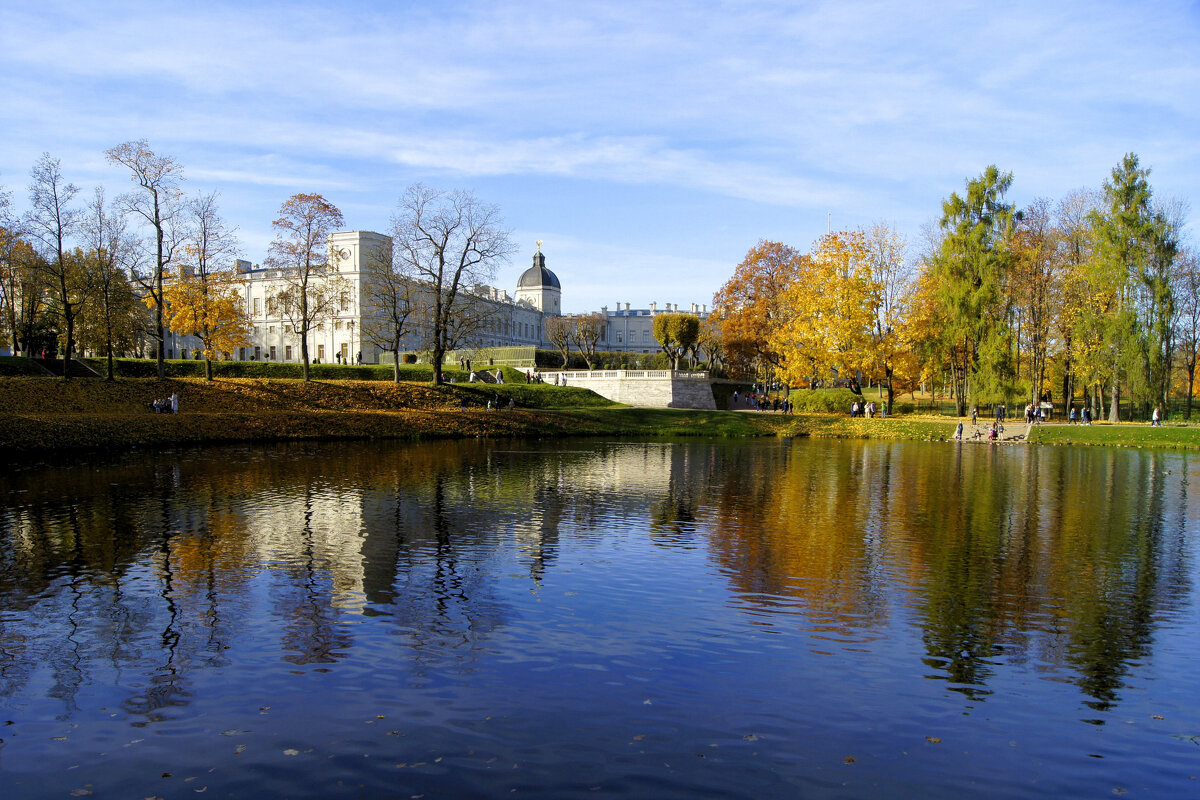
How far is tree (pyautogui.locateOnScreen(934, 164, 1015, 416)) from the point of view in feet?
154

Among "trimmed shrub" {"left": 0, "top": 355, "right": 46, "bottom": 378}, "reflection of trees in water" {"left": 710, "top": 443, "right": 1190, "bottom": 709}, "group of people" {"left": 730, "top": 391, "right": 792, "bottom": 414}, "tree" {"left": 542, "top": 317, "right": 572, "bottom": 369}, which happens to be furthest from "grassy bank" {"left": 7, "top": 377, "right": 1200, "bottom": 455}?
"tree" {"left": 542, "top": 317, "right": 572, "bottom": 369}

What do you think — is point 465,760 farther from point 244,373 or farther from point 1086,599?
point 244,373

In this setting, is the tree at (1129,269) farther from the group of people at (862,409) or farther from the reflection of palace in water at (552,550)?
the reflection of palace in water at (552,550)

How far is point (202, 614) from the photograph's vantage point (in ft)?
30.7

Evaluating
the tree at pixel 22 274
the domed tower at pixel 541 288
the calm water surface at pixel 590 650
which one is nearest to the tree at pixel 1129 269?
the calm water surface at pixel 590 650

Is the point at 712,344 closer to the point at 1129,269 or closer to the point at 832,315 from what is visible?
the point at 832,315

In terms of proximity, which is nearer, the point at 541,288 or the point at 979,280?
the point at 979,280

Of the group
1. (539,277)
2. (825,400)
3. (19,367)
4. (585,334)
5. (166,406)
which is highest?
(539,277)

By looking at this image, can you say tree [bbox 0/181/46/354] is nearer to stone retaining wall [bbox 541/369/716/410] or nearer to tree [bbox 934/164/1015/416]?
stone retaining wall [bbox 541/369/716/410]

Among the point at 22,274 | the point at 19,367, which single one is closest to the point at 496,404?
the point at 19,367

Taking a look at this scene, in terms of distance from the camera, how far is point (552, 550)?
1305 cm

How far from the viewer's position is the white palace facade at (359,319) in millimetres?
53531

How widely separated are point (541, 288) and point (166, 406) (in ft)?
338

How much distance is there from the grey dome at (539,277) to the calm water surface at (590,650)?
121 meters
